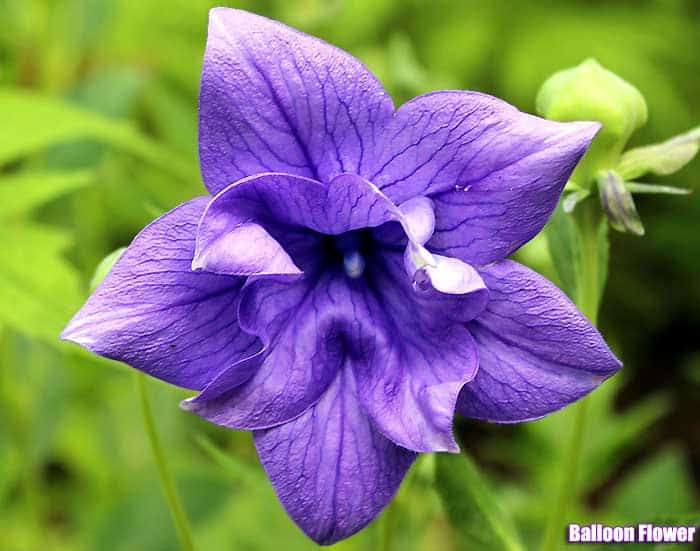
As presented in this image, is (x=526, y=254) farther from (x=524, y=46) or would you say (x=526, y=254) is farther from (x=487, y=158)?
(x=524, y=46)

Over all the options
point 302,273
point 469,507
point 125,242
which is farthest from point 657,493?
point 125,242

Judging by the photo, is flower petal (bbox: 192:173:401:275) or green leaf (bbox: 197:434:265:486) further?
green leaf (bbox: 197:434:265:486)

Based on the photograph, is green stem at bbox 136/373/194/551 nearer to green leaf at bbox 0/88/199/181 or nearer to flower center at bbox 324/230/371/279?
flower center at bbox 324/230/371/279

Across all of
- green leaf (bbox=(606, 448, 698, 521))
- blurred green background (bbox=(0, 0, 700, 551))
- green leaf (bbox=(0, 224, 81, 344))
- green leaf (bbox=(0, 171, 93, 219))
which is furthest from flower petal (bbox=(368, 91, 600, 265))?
green leaf (bbox=(606, 448, 698, 521))

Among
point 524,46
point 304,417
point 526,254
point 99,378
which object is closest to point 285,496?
point 304,417

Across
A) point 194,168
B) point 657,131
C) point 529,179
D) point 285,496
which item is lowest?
point 657,131

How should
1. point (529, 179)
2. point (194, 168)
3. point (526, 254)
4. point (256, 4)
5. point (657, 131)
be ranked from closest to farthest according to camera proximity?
point (529, 179) → point (526, 254) → point (194, 168) → point (256, 4) → point (657, 131)

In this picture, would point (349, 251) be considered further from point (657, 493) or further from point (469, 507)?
point (657, 493)
